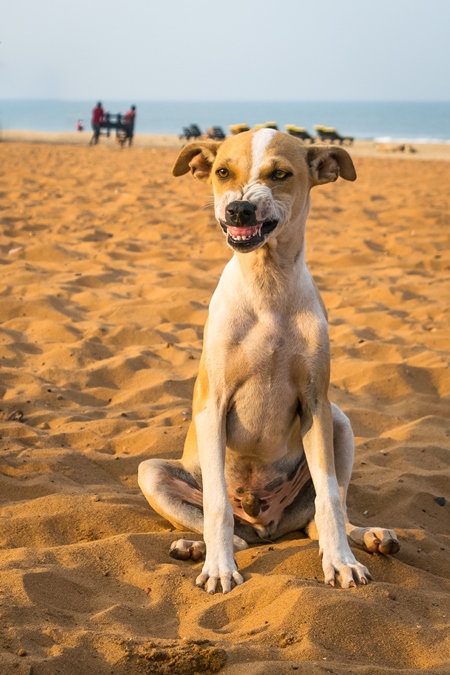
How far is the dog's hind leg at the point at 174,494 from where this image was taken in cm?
436

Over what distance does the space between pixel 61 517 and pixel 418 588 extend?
178 cm

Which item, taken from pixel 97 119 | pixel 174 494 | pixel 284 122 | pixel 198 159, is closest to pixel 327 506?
pixel 174 494

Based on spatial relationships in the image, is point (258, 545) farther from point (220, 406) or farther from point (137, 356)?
point (137, 356)

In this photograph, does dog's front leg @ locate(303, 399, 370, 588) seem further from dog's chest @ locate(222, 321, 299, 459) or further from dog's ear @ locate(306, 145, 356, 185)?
dog's ear @ locate(306, 145, 356, 185)

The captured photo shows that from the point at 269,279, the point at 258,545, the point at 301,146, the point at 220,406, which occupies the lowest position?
the point at 258,545

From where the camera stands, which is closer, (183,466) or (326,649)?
(326,649)

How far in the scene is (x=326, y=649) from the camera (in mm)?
3105

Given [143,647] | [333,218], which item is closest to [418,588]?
[143,647]

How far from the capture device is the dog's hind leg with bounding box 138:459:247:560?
172 inches

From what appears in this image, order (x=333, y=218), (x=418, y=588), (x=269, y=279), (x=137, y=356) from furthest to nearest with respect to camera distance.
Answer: (x=333, y=218) < (x=137, y=356) < (x=269, y=279) < (x=418, y=588)

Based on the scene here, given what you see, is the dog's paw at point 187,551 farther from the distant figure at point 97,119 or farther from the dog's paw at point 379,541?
the distant figure at point 97,119

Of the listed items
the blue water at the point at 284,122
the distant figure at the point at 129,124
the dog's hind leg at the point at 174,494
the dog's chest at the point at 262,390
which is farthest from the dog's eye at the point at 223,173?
the blue water at the point at 284,122

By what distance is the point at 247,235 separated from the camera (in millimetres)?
3793

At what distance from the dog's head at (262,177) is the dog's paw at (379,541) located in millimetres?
1466
